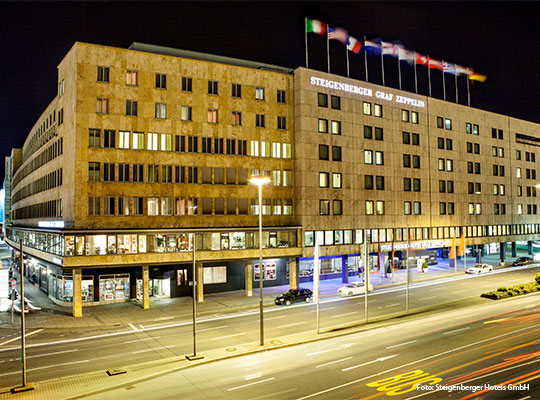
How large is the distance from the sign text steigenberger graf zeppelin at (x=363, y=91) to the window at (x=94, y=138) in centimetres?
2899

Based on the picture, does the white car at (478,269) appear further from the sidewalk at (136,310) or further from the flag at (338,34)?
the flag at (338,34)

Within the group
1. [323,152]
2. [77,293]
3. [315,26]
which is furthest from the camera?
[323,152]

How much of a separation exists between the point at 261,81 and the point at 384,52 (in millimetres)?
20113

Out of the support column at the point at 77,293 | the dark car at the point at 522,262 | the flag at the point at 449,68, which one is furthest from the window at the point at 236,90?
the dark car at the point at 522,262

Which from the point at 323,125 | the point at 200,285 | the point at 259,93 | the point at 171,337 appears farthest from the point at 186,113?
the point at 171,337

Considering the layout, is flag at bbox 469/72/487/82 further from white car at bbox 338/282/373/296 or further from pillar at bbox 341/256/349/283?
white car at bbox 338/282/373/296

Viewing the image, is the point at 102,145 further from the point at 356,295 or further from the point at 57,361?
the point at 356,295

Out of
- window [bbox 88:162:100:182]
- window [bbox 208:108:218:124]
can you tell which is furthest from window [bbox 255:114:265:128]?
window [bbox 88:162:100:182]

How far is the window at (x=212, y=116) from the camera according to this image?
51969 millimetres

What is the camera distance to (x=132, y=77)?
1900 inches

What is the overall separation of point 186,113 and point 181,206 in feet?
37.1

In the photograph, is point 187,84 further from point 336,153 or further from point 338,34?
point 336,153

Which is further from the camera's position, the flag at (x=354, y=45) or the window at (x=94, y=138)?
the flag at (x=354, y=45)

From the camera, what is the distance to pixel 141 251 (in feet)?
152
